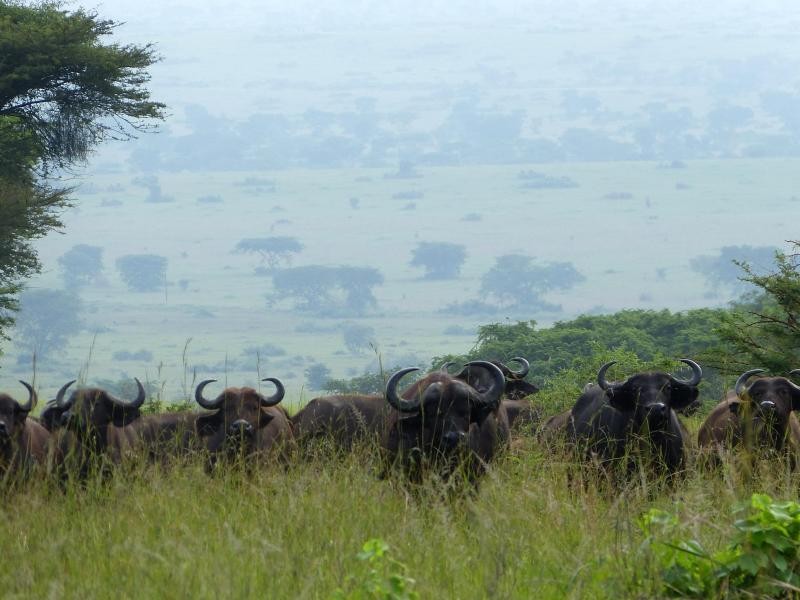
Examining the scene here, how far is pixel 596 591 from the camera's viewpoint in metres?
5.75

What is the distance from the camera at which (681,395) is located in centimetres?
1012

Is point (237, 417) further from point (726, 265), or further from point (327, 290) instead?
point (327, 290)

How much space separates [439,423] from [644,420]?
1755 mm

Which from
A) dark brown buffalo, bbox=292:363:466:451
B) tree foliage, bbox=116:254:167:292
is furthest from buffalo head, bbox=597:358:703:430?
tree foliage, bbox=116:254:167:292

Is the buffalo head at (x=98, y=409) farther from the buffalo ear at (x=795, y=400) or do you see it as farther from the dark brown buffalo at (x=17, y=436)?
the buffalo ear at (x=795, y=400)

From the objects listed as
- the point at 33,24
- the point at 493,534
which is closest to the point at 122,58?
the point at 33,24

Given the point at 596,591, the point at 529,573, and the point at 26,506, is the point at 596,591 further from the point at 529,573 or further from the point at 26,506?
the point at 26,506

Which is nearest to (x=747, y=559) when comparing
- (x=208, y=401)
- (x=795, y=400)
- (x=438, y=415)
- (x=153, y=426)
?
(x=438, y=415)

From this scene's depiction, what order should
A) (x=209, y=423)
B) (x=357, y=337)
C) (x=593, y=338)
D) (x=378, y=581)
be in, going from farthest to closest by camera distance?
(x=357, y=337)
(x=593, y=338)
(x=209, y=423)
(x=378, y=581)

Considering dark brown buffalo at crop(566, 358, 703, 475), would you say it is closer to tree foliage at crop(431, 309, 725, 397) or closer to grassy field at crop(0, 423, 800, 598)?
grassy field at crop(0, 423, 800, 598)

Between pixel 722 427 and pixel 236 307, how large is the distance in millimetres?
173799

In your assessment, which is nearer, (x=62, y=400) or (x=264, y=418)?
(x=62, y=400)

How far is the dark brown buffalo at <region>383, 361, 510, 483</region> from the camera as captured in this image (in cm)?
856

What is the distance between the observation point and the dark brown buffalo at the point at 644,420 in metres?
9.71
